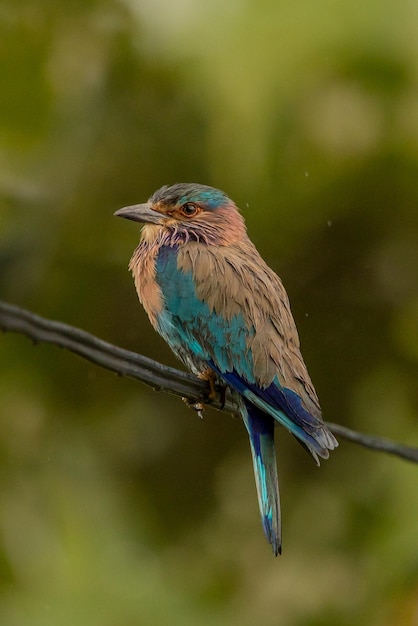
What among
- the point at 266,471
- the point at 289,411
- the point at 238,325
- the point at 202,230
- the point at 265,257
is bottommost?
the point at 265,257

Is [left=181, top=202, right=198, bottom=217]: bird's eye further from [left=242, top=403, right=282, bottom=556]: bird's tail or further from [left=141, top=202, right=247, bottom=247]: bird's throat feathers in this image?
[left=242, top=403, right=282, bottom=556]: bird's tail

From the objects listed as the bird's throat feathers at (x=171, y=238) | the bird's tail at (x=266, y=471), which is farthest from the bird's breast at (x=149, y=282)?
the bird's tail at (x=266, y=471)

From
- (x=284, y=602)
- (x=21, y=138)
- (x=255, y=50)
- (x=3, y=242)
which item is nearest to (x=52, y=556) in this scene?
(x=284, y=602)

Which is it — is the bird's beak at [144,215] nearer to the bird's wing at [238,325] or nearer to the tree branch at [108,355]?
the bird's wing at [238,325]

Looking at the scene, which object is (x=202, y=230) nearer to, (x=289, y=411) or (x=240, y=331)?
(x=240, y=331)

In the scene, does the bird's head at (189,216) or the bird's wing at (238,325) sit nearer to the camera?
the bird's wing at (238,325)

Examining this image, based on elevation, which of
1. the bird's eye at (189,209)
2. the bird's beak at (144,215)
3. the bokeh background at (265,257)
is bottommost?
the bokeh background at (265,257)

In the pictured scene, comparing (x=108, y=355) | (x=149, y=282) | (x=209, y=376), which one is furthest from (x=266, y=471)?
(x=108, y=355)
